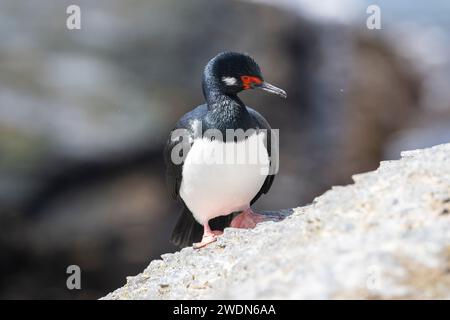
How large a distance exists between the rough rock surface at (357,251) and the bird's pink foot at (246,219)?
119cm

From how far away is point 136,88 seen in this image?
10961 millimetres

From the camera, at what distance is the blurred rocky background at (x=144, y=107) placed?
9.80 m

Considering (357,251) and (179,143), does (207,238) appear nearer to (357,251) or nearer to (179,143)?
(179,143)

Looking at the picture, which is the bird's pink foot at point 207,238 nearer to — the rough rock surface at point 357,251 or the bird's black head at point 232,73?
the rough rock surface at point 357,251

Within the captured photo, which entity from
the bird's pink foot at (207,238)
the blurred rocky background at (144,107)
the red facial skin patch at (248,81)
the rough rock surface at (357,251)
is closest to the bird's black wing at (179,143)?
the red facial skin patch at (248,81)

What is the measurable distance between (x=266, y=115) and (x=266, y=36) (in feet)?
5.53

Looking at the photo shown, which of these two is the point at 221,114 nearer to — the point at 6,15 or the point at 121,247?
the point at 121,247

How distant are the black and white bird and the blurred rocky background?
166 inches

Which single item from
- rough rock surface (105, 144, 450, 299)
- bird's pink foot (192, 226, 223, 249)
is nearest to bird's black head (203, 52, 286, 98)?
bird's pink foot (192, 226, 223, 249)

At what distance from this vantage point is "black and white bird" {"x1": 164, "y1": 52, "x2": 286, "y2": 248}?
17.9ft

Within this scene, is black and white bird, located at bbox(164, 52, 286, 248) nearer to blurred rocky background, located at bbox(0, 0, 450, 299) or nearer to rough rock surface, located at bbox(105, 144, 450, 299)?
rough rock surface, located at bbox(105, 144, 450, 299)

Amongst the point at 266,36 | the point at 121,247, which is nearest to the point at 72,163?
the point at 121,247

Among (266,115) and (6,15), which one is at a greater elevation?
(6,15)

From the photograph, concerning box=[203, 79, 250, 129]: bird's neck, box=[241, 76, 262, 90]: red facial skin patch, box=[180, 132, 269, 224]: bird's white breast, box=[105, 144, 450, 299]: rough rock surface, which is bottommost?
box=[105, 144, 450, 299]: rough rock surface
